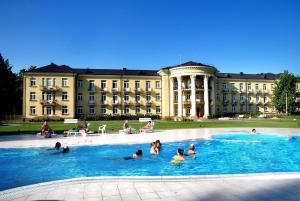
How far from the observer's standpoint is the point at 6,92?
63.5 meters

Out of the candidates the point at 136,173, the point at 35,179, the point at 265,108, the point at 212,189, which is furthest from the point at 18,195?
the point at 265,108

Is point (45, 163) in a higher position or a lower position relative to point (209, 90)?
lower

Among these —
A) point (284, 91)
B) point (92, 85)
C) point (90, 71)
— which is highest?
point (90, 71)

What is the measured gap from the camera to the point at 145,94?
213 feet

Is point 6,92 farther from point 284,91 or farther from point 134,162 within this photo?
point 284,91

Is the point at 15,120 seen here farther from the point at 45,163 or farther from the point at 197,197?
the point at 197,197

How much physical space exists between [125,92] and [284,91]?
1585 inches

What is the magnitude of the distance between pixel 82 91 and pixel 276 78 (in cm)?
5383

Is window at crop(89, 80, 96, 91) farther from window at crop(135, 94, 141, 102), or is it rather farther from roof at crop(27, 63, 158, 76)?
window at crop(135, 94, 141, 102)

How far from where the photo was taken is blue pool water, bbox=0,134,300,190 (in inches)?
485

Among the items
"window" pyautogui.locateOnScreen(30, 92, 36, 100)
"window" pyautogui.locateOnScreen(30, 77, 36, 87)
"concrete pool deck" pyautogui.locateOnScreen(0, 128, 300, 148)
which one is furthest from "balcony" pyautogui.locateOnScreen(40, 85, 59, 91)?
"concrete pool deck" pyautogui.locateOnScreen(0, 128, 300, 148)

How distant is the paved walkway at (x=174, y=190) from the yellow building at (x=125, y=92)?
163 feet

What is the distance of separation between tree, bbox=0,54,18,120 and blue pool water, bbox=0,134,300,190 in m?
50.8

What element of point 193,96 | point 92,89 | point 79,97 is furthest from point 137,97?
point 193,96
